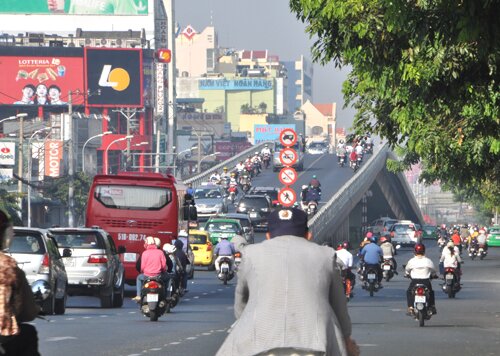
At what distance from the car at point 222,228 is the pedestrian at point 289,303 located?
4954cm

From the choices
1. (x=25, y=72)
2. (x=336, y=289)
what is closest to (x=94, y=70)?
(x=25, y=72)

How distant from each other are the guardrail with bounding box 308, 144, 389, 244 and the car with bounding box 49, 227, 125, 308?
33979 millimetres

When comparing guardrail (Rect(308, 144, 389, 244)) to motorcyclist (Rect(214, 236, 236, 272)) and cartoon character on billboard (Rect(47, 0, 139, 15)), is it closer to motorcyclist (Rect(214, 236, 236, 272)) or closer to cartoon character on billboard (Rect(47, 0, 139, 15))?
motorcyclist (Rect(214, 236, 236, 272))

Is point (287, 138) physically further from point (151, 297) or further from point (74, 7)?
point (74, 7)

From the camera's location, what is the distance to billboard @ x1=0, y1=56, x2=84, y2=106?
509 feet

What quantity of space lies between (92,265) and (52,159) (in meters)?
82.1

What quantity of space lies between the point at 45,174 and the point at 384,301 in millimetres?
79222

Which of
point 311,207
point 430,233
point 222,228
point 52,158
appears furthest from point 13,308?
point 52,158

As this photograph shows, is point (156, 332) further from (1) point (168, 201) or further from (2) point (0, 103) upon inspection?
(2) point (0, 103)

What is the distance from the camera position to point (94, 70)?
6088 inches

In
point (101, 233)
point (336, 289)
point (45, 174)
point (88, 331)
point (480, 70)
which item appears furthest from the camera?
point (45, 174)

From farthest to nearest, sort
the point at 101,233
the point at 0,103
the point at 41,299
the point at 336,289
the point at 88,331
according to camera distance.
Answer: the point at 0,103 → the point at 101,233 → the point at 41,299 → the point at 88,331 → the point at 336,289

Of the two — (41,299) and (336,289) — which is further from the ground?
(336,289)

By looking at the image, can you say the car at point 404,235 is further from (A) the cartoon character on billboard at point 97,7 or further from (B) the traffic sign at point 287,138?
(A) the cartoon character on billboard at point 97,7
